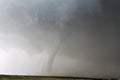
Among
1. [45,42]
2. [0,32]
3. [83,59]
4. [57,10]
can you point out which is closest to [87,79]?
[83,59]

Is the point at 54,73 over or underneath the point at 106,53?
underneath

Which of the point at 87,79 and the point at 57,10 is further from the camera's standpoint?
the point at 87,79

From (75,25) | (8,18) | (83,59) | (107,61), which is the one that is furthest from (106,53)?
(8,18)

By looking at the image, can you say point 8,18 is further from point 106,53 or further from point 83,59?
point 106,53

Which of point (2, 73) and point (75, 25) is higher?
point (75, 25)

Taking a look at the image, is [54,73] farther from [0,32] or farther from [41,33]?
[0,32]

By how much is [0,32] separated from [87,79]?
2.12 ft

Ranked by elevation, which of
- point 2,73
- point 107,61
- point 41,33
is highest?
point 41,33

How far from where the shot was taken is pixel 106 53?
1.22m

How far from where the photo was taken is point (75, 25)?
1126mm

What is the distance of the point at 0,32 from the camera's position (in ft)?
3.67

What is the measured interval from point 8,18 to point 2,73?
0.36 m

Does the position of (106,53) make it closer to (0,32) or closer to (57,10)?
(57,10)

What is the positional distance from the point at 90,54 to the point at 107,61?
127mm
